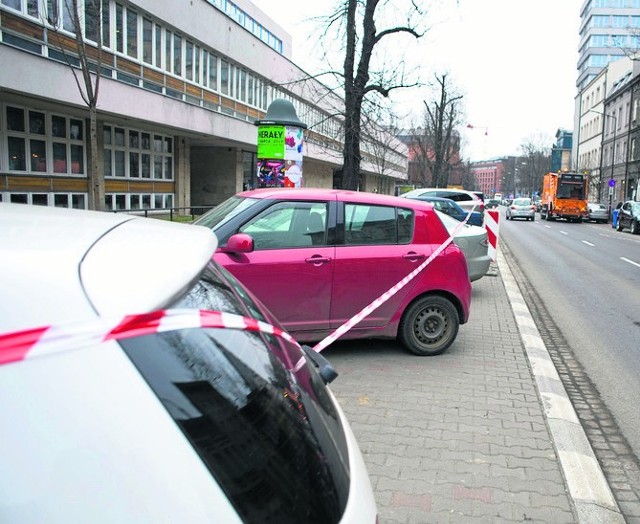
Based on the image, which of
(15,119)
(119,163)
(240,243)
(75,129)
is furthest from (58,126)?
(240,243)

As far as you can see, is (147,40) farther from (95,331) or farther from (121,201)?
(95,331)

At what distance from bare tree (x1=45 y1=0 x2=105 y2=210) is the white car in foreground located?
12682mm

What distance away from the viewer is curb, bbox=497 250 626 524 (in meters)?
3.11

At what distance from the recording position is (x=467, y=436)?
399 centimetres

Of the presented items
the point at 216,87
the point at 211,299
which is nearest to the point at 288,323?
the point at 211,299

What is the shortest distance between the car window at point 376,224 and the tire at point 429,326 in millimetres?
707

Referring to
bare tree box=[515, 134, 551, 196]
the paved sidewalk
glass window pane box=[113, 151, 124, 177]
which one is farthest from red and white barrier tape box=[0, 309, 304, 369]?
bare tree box=[515, 134, 551, 196]

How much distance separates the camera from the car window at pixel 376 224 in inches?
220

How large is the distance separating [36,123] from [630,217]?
28.7 m

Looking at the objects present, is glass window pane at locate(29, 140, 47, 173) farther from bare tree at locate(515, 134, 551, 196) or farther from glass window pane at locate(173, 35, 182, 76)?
bare tree at locate(515, 134, 551, 196)

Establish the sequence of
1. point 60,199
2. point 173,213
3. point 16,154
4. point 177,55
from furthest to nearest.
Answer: point 173,213 < point 177,55 < point 60,199 < point 16,154

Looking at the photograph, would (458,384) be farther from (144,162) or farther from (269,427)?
(144,162)

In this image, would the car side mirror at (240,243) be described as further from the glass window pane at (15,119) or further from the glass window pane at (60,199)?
the glass window pane at (60,199)

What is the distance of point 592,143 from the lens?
7919 cm
